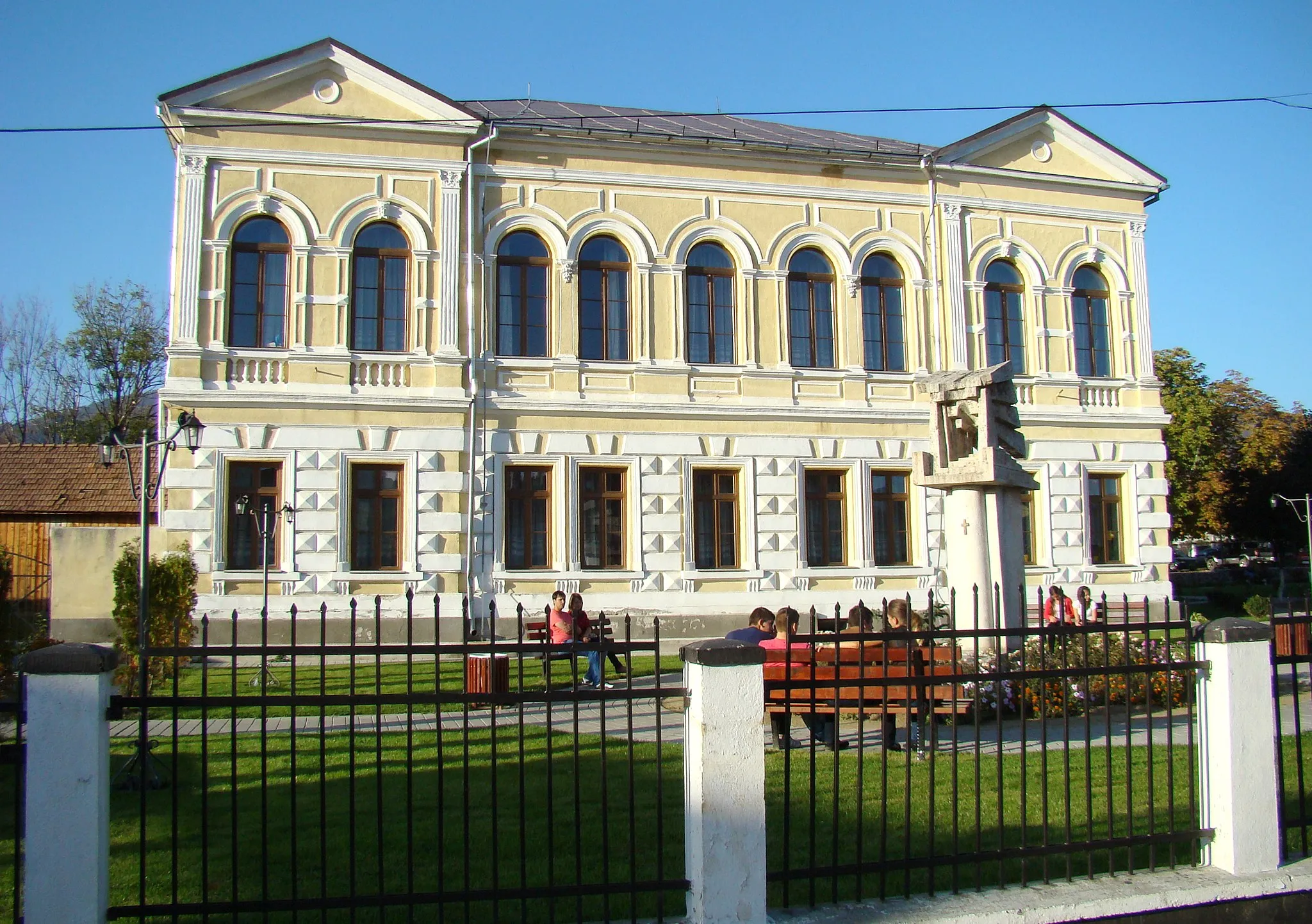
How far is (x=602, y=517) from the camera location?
20.2 m

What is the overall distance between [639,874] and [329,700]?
2.33m

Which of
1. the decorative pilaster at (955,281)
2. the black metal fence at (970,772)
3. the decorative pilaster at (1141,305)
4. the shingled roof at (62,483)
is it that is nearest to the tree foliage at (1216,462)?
the decorative pilaster at (1141,305)

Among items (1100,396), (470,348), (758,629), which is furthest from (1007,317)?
(758,629)

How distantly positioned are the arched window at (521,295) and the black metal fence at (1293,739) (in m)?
13.5

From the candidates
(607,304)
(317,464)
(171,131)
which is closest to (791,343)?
(607,304)

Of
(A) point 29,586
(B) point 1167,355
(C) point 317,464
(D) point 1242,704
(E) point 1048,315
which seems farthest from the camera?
(B) point 1167,355

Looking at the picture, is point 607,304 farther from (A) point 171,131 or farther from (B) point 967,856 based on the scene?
(B) point 967,856

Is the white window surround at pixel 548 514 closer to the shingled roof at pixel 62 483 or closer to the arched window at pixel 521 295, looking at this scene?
the arched window at pixel 521 295

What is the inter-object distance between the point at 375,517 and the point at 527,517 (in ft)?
9.11

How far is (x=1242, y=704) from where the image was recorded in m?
5.91

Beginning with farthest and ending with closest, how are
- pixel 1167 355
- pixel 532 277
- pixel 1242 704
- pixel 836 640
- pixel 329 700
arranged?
pixel 1167 355
pixel 532 277
pixel 1242 704
pixel 836 640
pixel 329 700

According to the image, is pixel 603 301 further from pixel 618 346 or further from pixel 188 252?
pixel 188 252

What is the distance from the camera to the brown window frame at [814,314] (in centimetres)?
2156

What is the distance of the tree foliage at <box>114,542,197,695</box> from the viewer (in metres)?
12.2
